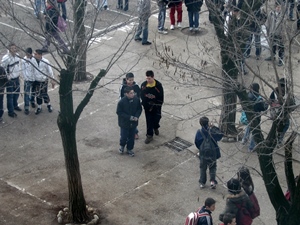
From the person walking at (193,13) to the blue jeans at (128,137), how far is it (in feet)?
23.0

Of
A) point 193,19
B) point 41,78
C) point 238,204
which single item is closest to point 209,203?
point 238,204

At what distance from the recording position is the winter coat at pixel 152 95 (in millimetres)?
13922

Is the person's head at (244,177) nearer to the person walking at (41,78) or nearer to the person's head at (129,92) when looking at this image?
the person's head at (129,92)

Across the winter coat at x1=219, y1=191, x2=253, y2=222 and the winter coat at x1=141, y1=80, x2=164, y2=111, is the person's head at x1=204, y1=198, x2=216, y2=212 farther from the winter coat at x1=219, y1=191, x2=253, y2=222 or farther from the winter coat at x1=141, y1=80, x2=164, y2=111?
the winter coat at x1=141, y1=80, x2=164, y2=111

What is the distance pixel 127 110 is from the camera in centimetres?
1341

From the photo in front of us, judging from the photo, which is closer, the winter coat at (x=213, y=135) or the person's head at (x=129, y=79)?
the winter coat at (x=213, y=135)

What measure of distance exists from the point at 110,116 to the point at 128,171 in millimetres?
2473

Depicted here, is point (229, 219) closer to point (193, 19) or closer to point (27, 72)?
point (27, 72)

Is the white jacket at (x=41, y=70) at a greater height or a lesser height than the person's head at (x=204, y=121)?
greater

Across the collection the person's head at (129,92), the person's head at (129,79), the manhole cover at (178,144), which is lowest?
the manhole cover at (178,144)

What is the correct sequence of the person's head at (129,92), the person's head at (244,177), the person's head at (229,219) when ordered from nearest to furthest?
1. the person's head at (229,219)
2. the person's head at (244,177)
3. the person's head at (129,92)

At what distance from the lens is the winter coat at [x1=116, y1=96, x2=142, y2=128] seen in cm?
1336

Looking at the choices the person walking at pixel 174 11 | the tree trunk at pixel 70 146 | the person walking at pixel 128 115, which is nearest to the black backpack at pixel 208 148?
the person walking at pixel 128 115

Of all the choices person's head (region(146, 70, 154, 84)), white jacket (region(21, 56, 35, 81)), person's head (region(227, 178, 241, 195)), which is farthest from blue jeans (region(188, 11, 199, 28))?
person's head (region(227, 178, 241, 195))
